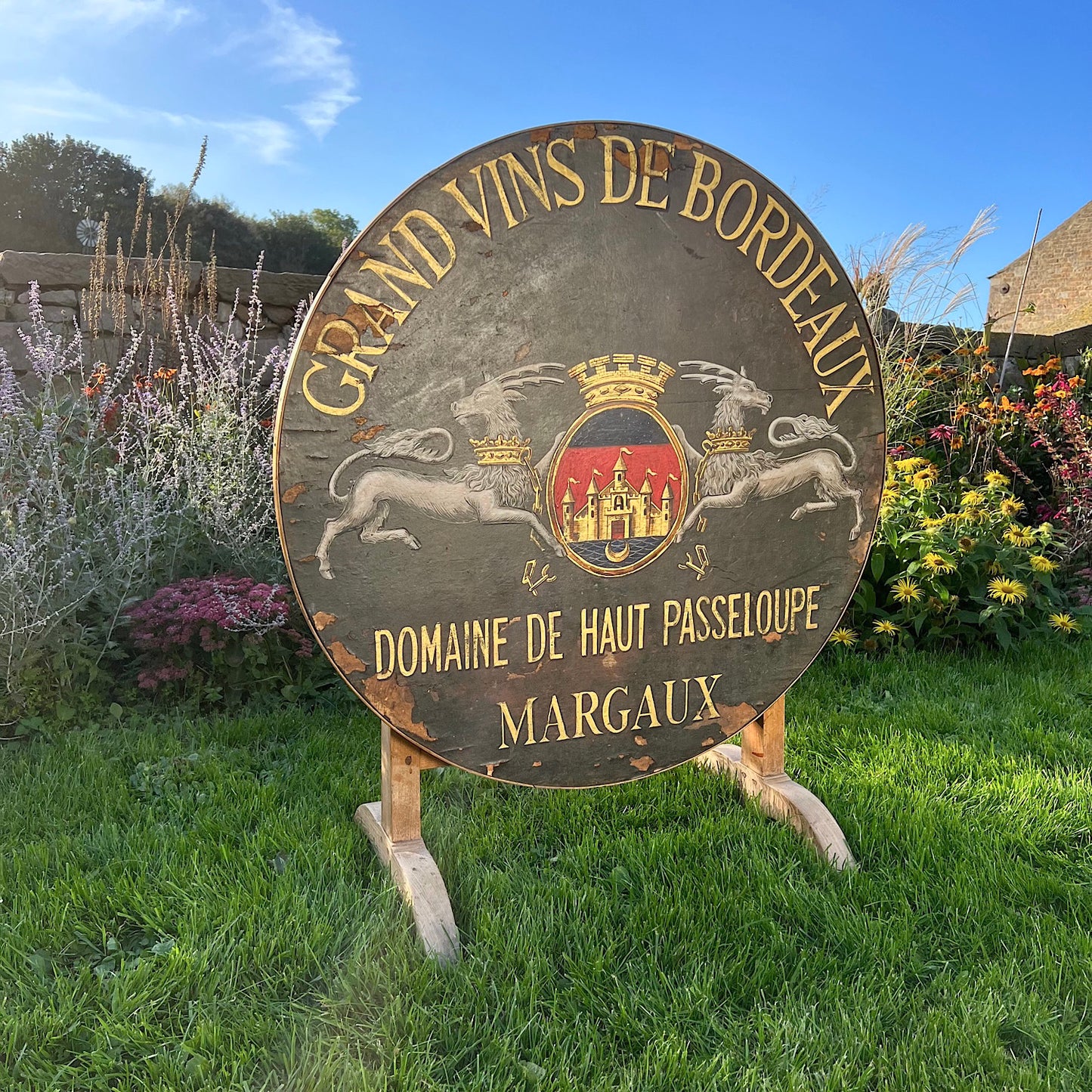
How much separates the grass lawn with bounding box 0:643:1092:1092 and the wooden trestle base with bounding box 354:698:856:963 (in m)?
0.05

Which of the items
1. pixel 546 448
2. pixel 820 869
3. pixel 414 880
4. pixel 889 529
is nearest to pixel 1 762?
pixel 414 880

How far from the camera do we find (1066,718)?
316cm

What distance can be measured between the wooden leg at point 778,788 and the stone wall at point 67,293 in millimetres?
3377

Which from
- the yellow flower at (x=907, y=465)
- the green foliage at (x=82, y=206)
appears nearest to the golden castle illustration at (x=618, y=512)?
the yellow flower at (x=907, y=465)

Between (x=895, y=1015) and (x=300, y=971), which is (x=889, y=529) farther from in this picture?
(x=300, y=971)

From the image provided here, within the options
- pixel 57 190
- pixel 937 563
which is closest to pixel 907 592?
pixel 937 563

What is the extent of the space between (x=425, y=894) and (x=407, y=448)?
0.97 m

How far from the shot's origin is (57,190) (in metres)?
20.1

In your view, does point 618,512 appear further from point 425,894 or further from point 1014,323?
point 1014,323

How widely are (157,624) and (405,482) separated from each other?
66.7 inches

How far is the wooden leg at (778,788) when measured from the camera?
7.42 feet

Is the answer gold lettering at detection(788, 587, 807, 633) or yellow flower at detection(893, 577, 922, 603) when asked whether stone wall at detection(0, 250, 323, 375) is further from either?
gold lettering at detection(788, 587, 807, 633)

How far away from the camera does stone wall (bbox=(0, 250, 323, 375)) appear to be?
4.70m

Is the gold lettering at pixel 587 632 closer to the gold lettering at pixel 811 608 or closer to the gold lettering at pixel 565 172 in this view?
the gold lettering at pixel 811 608
